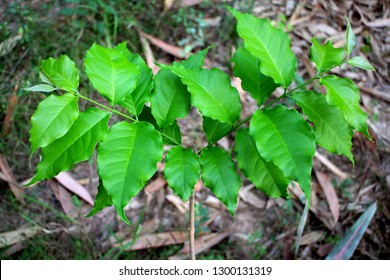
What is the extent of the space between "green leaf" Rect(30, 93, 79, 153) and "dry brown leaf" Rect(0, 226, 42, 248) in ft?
4.33

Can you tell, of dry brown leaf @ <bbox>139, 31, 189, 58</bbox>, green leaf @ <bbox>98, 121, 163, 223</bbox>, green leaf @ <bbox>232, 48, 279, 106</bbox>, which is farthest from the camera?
dry brown leaf @ <bbox>139, 31, 189, 58</bbox>

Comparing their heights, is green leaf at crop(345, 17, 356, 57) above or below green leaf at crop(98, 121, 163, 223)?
above

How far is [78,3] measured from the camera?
9.46 ft

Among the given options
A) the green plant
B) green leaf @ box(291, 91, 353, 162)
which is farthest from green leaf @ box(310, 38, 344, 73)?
green leaf @ box(291, 91, 353, 162)

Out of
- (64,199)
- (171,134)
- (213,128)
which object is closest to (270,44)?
(213,128)

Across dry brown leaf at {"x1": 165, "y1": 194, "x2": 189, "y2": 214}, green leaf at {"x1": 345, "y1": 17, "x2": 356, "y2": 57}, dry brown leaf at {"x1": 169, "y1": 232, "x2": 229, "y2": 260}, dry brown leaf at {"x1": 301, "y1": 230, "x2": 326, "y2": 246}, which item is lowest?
dry brown leaf at {"x1": 301, "y1": 230, "x2": 326, "y2": 246}

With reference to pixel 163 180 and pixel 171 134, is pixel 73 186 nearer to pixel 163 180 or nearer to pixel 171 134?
pixel 163 180

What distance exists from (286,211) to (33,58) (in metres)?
1.87

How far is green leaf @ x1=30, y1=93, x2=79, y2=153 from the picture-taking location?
4.11ft

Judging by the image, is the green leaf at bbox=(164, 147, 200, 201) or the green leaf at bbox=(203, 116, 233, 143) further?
the green leaf at bbox=(203, 116, 233, 143)

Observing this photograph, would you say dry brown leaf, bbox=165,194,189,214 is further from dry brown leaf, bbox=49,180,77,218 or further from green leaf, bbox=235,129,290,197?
green leaf, bbox=235,129,290,197

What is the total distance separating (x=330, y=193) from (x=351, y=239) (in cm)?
31

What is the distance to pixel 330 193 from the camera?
2.64 meters

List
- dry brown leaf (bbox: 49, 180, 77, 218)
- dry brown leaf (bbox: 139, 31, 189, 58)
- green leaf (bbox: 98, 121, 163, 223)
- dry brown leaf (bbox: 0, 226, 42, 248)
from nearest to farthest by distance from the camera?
green leaf (bbox: 98, 121, 163, 223), dry brown leaf (bbox: 0, 226, 42, 248), dry brown leaf (bbox: 49, 180, 77, 218), dry brown leaf (bbox: 139, 31, 189, 58)
